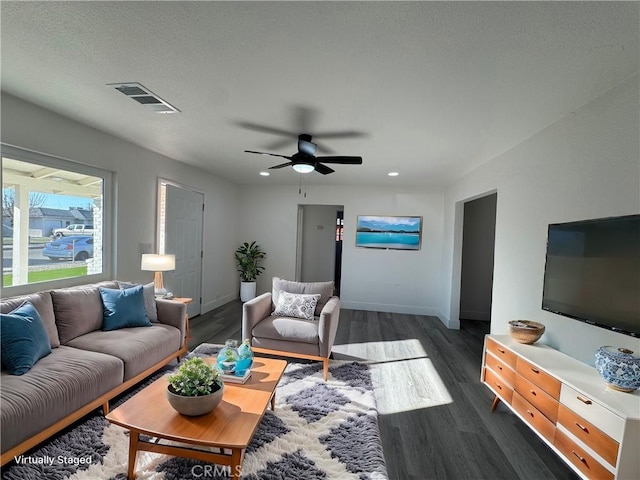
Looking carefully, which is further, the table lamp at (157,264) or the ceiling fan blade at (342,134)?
the table lamp at (157,264)

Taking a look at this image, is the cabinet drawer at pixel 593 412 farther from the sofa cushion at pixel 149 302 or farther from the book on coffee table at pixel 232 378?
the sofa cushion at pixel 149 302

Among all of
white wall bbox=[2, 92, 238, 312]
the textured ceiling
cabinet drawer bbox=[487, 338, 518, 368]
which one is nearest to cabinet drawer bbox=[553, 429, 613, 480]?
cabinet drawer bbox=[487, 338, 518, 368]

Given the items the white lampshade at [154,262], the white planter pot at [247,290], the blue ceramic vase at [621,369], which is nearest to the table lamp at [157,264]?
the white lampshade at [154,262]

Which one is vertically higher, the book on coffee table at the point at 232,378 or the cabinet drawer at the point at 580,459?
the book on coffee table at the point at 232,378

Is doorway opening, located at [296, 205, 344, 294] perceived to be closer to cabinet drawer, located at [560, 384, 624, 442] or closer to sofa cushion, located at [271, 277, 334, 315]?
sofa cushion, located at [271, 277, 334, 315]

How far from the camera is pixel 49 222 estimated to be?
9.19ft

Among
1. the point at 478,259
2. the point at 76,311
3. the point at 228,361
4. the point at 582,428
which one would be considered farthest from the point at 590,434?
the point at 478,259

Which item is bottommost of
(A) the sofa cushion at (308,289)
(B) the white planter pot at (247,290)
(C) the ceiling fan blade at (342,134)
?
(B) the white planter pot at (247,290)

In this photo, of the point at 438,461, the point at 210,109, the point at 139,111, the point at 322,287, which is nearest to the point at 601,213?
the point at 438,461

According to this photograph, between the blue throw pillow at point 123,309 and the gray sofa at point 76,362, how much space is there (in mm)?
56

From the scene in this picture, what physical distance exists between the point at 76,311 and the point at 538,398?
145 inches

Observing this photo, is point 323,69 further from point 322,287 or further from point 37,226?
point 37,226

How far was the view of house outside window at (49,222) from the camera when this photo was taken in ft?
Answer: 8.15

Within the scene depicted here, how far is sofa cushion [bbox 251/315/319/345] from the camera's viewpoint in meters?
3.10
